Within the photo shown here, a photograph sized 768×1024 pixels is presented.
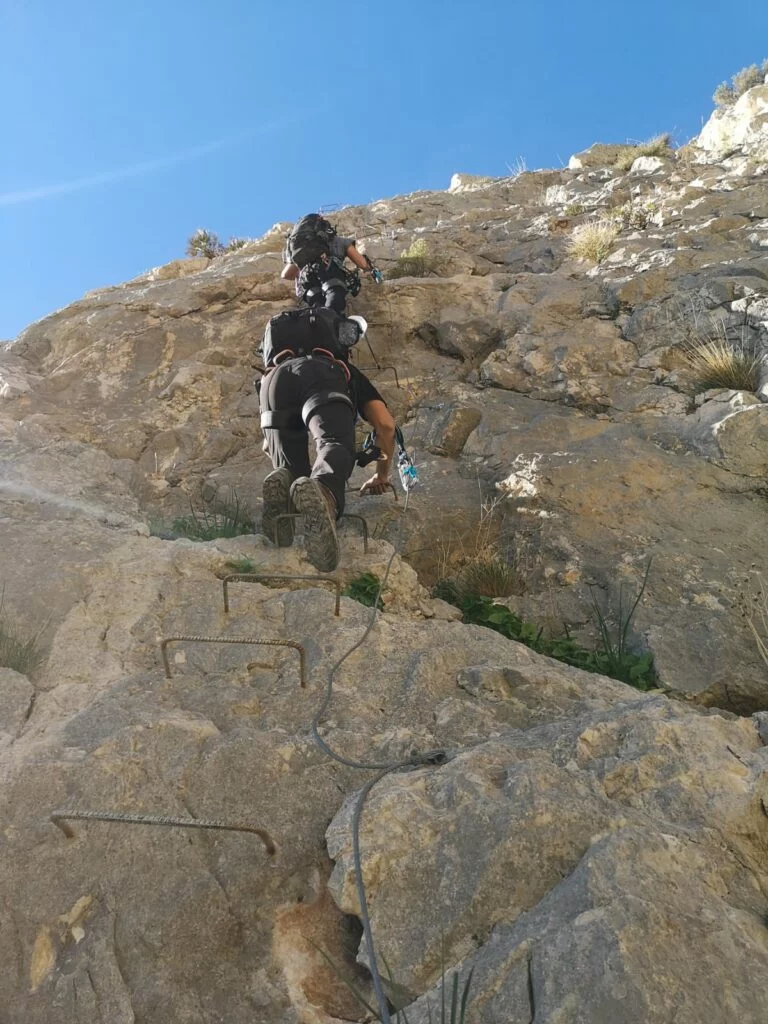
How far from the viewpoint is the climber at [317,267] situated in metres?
7.54

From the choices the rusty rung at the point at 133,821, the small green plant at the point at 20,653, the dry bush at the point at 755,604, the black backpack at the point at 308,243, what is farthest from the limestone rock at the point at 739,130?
the rusty rung at the point at 133,821

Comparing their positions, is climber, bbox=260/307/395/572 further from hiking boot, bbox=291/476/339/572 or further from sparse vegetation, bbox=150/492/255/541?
sparse vegetation, bbox=150/492/255/541

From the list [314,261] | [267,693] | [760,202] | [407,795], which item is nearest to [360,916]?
[407,795]

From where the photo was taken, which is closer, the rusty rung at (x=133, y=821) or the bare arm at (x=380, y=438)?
the rusty rung at (x=133, y=821)

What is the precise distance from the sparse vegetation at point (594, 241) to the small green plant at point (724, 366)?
2.78m

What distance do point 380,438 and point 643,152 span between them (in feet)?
37.2

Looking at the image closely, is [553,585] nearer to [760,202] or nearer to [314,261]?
[314,261]

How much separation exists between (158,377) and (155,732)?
529 centimetres

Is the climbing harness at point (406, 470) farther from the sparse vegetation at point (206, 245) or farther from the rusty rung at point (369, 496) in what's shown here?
the sparse vegetation at point (206, 245)

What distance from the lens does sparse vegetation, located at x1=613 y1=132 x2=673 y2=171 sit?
43.8 feet

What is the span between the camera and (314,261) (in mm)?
7746

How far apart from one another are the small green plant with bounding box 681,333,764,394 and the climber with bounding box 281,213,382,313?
3304 mm

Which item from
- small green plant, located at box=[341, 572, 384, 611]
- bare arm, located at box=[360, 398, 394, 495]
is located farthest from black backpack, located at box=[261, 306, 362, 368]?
small green plant, located at box=[341, 572, 384, 611]

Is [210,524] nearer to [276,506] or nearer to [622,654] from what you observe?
[276,506]
